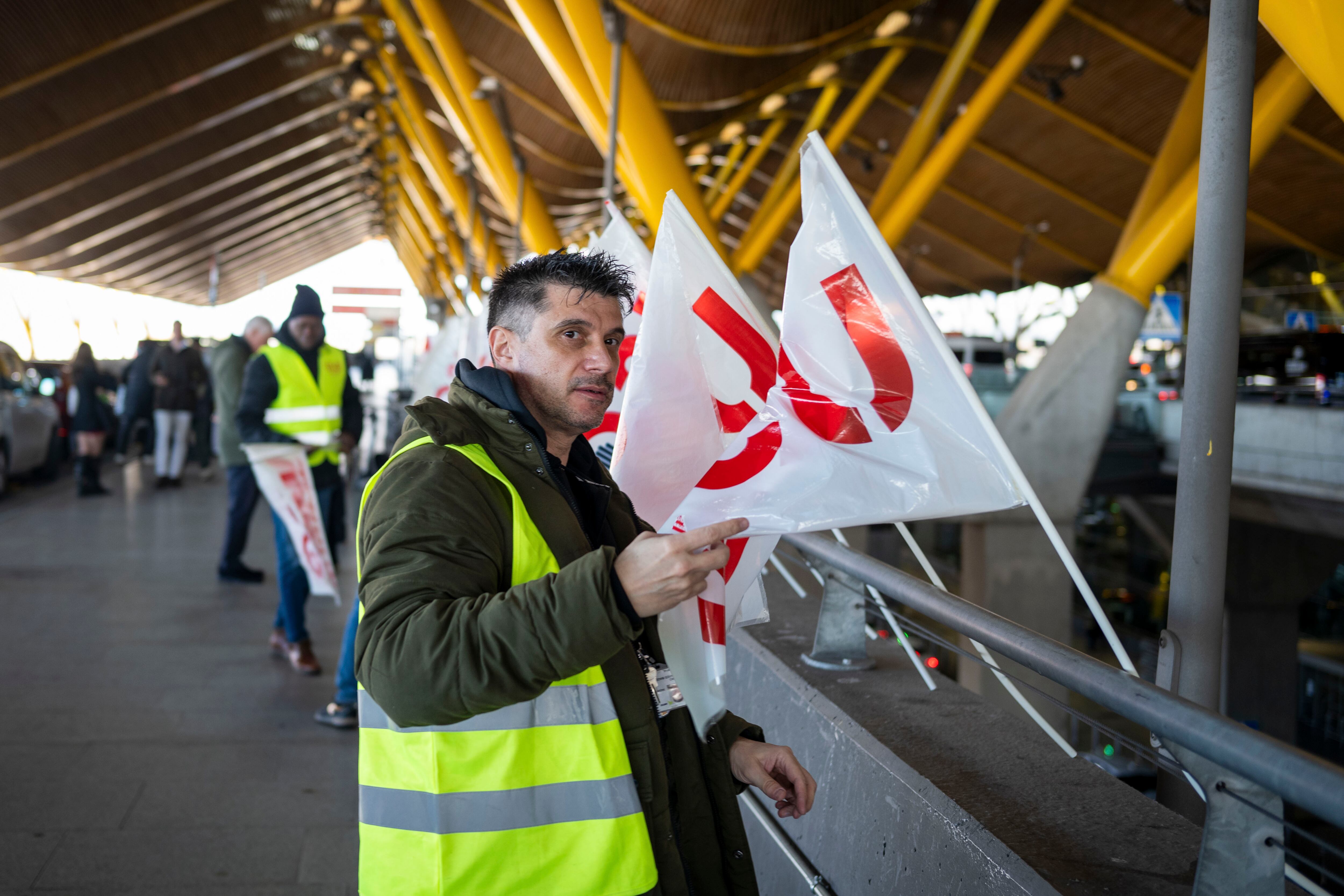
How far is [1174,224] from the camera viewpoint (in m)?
12.3

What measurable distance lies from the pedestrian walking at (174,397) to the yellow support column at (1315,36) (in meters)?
13.8

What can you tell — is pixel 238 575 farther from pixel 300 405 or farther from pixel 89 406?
pixel 89 406

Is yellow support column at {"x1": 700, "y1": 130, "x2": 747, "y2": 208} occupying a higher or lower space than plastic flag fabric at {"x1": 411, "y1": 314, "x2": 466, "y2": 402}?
higher

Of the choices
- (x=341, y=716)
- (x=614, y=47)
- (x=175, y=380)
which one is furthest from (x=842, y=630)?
(x=175, y=380)

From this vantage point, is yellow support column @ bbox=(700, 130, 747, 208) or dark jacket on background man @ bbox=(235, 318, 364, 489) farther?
yellow support column @ bbox=(700, 130, 747, 208)

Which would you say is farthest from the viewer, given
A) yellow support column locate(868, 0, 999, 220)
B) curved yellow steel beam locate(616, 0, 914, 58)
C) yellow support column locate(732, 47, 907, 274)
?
yellow support column locate(732, 47, 907, 274)

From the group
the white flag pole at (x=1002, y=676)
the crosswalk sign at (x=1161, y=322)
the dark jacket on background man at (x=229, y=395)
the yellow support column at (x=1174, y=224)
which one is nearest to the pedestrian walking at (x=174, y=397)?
the dark jacket on background man at (x=229, y=395)

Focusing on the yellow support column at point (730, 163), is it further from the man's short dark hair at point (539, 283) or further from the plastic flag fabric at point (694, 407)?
the man's short dark hair at point (539, 283)

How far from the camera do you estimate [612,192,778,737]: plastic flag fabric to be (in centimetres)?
229

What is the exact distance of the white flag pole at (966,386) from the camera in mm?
2059

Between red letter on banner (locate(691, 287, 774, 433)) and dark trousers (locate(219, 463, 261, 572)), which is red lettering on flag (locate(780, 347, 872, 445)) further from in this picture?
dark trousers (locate(219, 463, 261, 572))

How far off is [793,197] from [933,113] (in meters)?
5.06

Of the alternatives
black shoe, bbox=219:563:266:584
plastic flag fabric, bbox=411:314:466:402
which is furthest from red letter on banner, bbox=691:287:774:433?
black shoe, bbox=219:563:266:584

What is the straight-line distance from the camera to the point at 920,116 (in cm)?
1827
